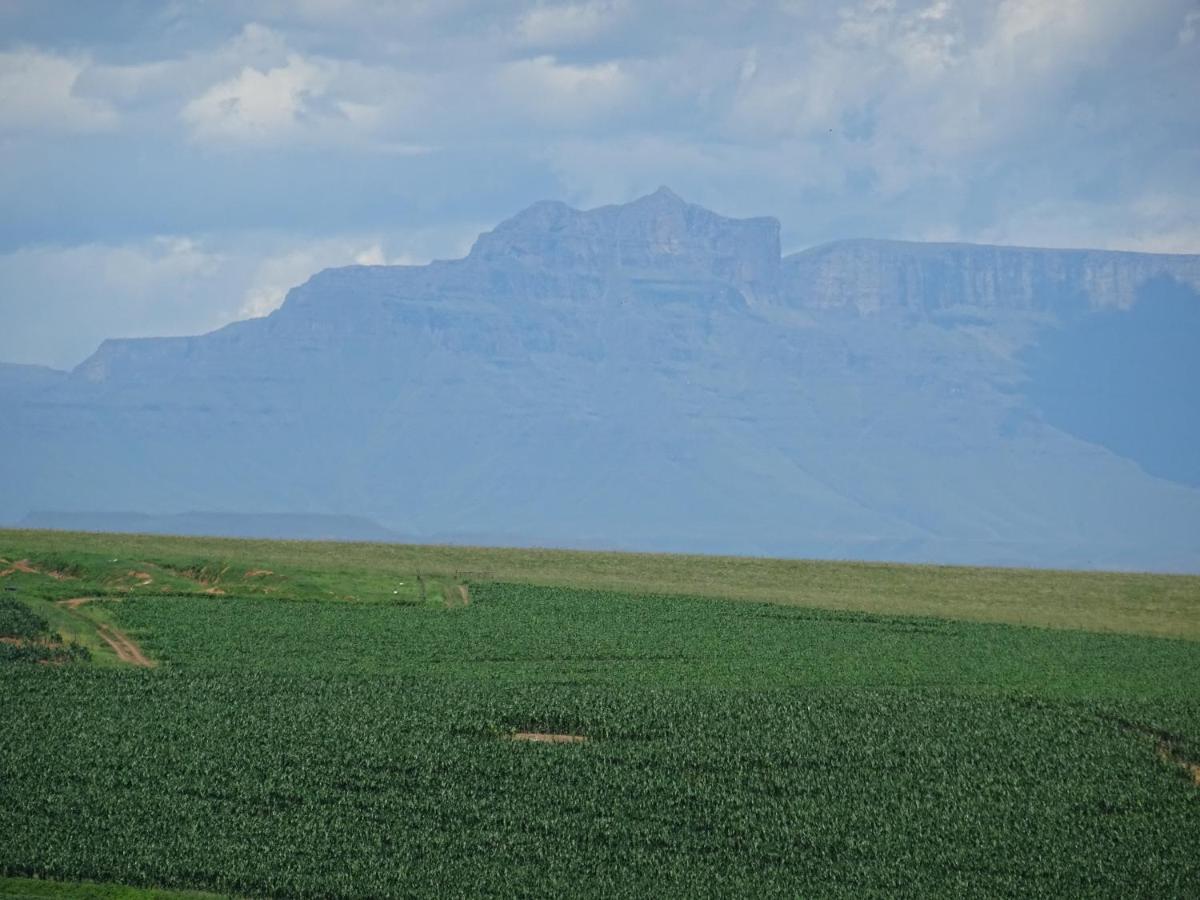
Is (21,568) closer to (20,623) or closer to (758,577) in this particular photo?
(20,623)

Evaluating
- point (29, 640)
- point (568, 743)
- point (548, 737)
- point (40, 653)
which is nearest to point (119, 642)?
point (29, 640)

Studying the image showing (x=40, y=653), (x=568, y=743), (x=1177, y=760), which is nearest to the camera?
(x=568, y=743)

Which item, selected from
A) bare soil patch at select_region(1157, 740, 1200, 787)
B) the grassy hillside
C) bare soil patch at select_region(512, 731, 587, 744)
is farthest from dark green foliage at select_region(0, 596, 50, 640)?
bare soil patch at select_region(1157, 740, 1200, 787)

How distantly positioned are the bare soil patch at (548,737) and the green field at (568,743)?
0.32 m

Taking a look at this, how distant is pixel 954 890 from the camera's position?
40.7m

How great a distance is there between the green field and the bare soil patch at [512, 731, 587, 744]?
318mm

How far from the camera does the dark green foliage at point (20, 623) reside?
2467 inches

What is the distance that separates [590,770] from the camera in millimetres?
47719

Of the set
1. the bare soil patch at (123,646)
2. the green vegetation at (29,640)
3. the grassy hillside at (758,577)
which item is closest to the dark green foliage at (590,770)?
the bare soil patch at (123,646)

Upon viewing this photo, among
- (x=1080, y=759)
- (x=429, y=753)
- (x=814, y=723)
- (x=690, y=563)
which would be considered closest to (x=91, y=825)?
(x=429, y=753)

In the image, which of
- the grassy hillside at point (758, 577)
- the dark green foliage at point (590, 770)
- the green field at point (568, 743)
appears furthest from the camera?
the grassy hillside at point (758, 577)

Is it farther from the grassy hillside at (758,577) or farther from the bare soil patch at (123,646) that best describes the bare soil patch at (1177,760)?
the bare soil patch at (123,646)

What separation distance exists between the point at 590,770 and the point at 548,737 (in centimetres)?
407

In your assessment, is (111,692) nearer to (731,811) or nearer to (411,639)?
(411,639)
